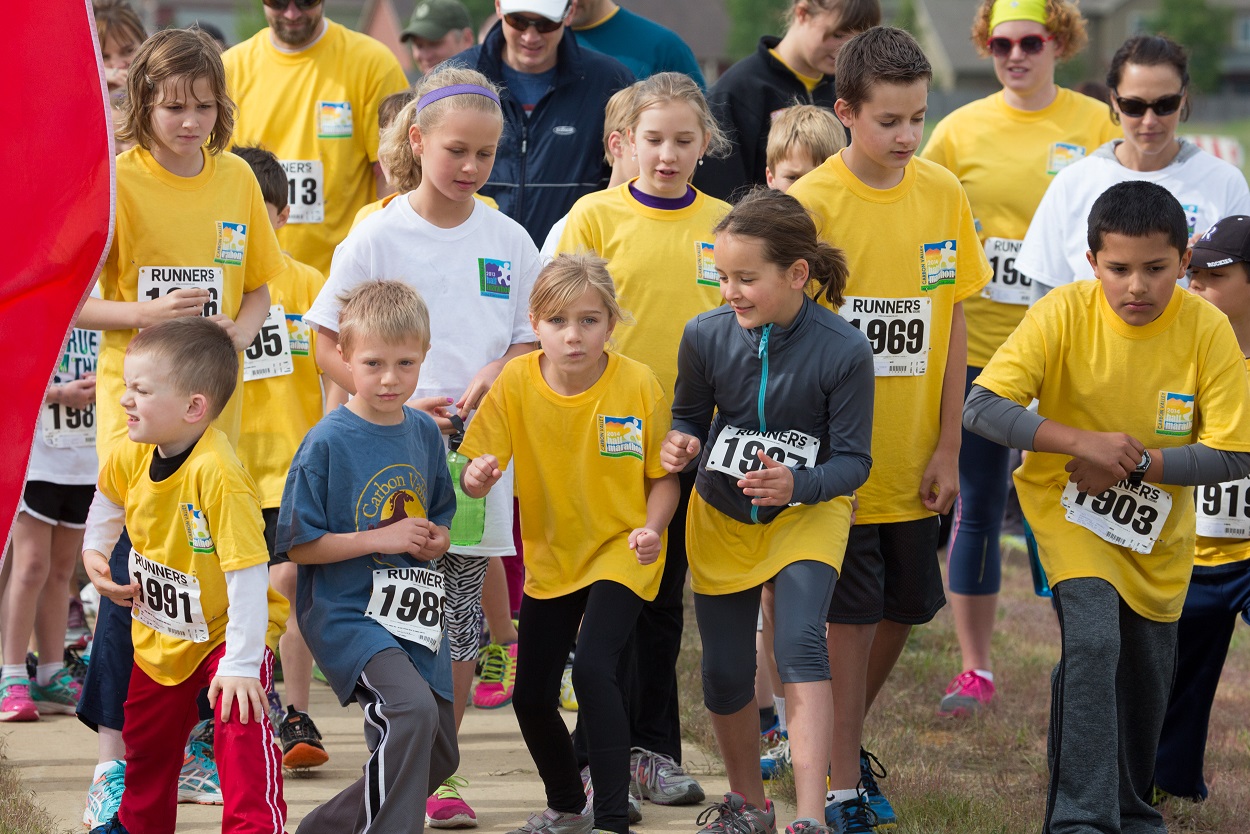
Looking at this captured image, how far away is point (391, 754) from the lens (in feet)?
13.0

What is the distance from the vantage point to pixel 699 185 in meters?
5.95

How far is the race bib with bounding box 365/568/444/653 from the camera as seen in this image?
4109 millimetres

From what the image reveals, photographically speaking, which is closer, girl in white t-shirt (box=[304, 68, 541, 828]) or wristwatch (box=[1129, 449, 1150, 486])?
wristwatch (box=[1129, 449, 1150, 486])

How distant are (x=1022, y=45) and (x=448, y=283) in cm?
299

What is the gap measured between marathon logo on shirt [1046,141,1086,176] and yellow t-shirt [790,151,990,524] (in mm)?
1861

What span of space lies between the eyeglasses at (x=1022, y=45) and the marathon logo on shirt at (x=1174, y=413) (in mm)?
2573

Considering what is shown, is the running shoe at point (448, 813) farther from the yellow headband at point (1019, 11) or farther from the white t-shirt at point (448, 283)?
the yellow headband at point (1019, 11)

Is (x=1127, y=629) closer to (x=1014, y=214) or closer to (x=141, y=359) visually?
(x=1014, y=214)

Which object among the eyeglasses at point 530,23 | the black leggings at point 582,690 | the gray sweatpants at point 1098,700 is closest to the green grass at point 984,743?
the gray sweatpants at point 1098,700

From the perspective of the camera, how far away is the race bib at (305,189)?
650cm

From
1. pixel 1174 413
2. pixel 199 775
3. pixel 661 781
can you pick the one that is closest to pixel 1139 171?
pixel 1174 413

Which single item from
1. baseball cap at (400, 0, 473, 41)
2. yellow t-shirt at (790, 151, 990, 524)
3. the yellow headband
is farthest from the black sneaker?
baseball cap at (400, 0, 473, 41)

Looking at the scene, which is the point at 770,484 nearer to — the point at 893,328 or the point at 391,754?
the point at 893,328

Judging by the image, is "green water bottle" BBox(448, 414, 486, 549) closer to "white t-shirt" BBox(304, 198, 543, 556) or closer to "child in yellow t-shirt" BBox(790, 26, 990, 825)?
"white t-shirt" BBox(304, 198, 543, 556)
